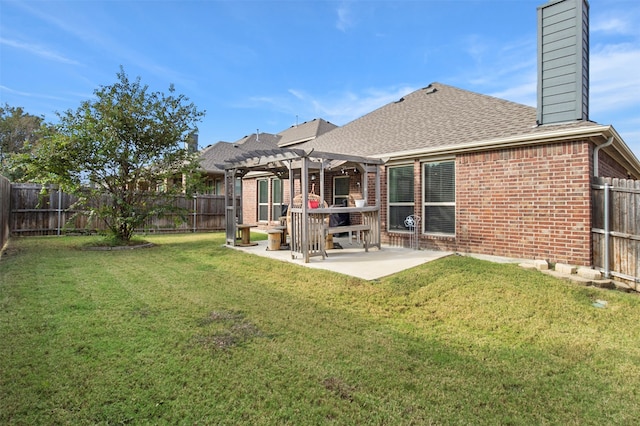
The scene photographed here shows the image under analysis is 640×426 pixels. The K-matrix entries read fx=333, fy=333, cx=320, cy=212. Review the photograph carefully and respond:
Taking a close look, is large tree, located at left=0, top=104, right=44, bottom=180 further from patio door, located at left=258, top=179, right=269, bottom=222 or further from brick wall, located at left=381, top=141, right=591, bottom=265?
brick wall, located at left=381, top=141, right=591, bottom=265

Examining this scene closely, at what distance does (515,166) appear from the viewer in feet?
22.3

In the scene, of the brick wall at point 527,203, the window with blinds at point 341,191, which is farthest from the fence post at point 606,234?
the window with blinds at point 341,191

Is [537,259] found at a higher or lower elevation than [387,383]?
higher

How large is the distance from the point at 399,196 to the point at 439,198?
1.12 meters

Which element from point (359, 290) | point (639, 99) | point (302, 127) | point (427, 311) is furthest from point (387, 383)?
point (302, 127)

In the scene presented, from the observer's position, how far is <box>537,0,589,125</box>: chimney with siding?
6.47 meters

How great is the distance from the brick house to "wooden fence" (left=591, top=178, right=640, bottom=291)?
0.62ft

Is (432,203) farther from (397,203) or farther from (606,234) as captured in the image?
(606,234)

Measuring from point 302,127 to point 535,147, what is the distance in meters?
20.7

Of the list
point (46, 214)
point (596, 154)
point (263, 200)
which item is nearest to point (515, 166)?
point (596, 154)

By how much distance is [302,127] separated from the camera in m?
25.8

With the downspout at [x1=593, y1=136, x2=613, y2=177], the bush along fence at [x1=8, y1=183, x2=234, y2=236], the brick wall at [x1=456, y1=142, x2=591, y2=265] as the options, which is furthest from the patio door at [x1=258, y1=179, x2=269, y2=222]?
the downspout at [x1=593, y1=136, x2=613, y2=177]

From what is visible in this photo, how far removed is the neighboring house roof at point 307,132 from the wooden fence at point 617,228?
18283mm

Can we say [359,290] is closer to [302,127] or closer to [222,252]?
[222,252]
